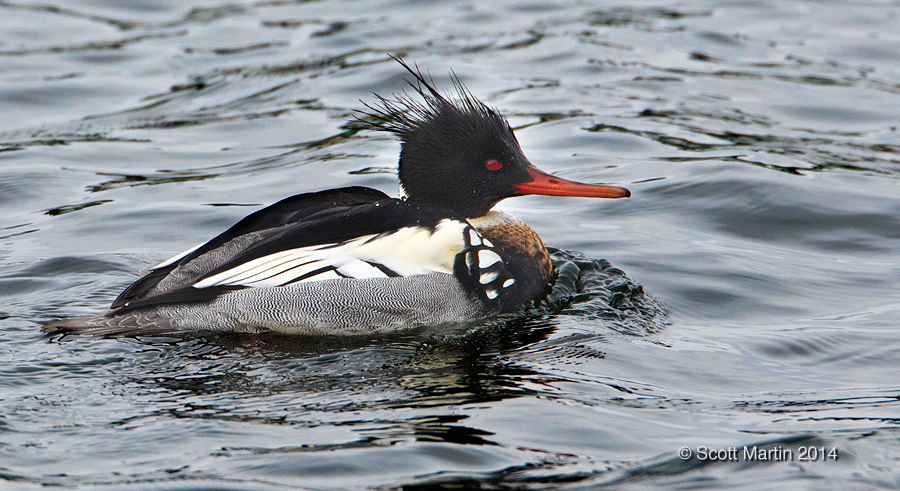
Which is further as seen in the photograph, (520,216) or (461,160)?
(520,216)

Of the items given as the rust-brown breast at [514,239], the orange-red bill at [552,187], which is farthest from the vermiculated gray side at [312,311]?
the orange-red bill at [552,187]

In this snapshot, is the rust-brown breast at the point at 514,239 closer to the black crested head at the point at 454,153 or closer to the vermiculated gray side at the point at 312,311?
the black crested head at the point at 454,153

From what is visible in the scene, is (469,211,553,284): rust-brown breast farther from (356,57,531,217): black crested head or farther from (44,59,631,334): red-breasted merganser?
(356,57,531,217): black crested head

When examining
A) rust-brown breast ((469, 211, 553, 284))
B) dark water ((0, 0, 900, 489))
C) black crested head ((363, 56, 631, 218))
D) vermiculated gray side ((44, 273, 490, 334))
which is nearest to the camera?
dark water ((0, 0, 900, 489))

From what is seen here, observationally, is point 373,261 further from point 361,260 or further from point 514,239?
point 514,239

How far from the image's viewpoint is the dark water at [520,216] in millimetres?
4262

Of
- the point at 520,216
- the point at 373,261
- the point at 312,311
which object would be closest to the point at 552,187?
the point at 373,261

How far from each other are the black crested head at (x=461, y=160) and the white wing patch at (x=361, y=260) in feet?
1.43

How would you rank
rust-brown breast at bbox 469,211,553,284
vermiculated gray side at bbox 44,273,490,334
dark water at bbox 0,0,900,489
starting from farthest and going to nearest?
rust-brown breast at bbox 469,211,553,284 → vermiculated gray side at bbox 44,273,490,334 → dark water at bbox 0,0,900,489

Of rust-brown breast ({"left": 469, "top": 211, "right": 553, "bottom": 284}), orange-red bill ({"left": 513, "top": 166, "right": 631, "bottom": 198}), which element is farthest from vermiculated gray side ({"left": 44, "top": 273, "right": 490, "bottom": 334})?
orange-red bill ({"left": 513, "top": 166, "right": 631, "bottom": 198})

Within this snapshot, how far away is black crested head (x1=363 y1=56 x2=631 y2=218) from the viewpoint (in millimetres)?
6016

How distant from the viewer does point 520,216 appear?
27.5 ft

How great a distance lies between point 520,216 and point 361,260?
3054 mm

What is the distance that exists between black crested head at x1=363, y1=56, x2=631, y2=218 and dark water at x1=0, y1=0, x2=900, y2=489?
2.33ft
